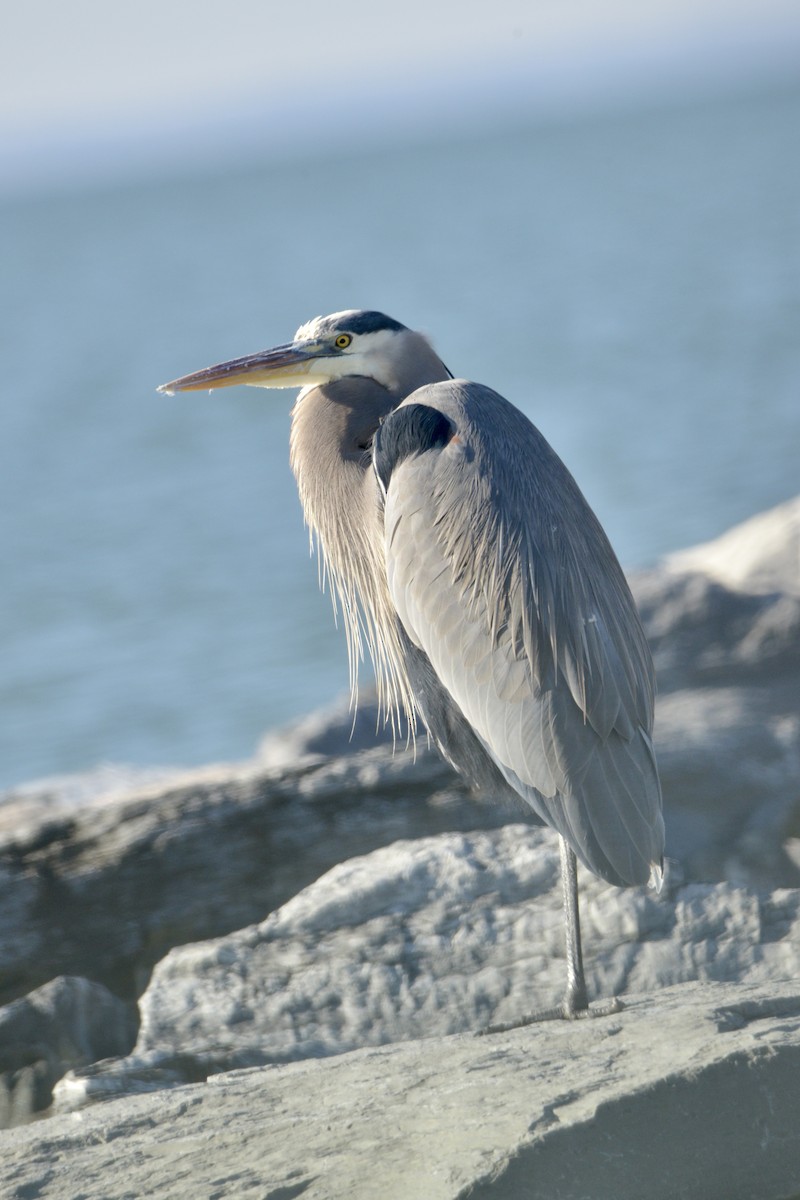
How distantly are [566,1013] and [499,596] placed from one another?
99 centimetres

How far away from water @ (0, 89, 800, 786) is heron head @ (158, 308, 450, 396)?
638 centimetres

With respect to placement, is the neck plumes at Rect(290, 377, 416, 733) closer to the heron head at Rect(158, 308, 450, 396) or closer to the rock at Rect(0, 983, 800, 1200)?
the heron head at Rect(158, 308, 450, 396)

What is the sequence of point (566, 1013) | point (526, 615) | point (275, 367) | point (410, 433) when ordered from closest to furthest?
1. point (566, 1013)
2. point (526, 615)
3. point (410, 433)
4. point (275, 367)

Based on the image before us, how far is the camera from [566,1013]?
3.23 meters

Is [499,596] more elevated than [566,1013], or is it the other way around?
[499,596]

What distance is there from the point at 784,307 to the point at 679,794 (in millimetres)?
22525

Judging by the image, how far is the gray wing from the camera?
10.6 ft

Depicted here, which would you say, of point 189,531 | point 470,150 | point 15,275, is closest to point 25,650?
point 189,531

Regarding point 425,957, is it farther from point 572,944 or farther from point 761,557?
point 761,557

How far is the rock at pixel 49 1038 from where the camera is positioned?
3338 mm

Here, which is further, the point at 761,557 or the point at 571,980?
the point at 761,557

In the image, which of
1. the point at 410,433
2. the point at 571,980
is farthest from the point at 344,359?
the point at 571,980

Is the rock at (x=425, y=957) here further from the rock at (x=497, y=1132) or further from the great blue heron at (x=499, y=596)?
the rock at (x=497, y=1132)

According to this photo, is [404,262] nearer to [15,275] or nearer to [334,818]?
[15,275]
